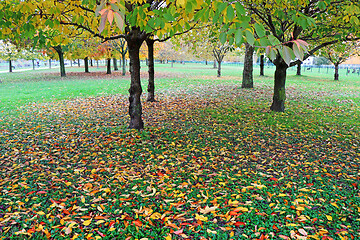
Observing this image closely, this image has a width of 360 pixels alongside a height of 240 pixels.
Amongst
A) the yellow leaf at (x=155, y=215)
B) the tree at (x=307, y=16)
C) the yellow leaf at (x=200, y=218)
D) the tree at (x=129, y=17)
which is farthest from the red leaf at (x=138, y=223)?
the tree at (x=307, y=16)

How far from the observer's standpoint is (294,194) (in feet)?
12.9

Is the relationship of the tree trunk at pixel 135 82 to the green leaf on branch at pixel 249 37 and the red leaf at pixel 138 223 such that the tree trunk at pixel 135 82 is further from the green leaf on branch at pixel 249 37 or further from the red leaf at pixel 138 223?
the green leaf on branch at pixel 249 37

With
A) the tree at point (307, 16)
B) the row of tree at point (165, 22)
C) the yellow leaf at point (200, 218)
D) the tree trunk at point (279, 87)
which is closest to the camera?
the row of tree at point (165, 22)

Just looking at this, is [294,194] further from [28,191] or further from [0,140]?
[0,140]

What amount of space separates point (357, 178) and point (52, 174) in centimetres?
567

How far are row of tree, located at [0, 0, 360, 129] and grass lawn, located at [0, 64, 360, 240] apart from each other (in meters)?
1.66

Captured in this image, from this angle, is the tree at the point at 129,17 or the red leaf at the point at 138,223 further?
the red leaf at the point at 138,223

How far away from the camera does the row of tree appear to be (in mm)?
2070

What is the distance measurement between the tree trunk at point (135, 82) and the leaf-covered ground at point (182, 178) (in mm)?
394

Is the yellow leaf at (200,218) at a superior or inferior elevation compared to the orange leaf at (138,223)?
superior

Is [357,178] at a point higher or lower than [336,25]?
lower

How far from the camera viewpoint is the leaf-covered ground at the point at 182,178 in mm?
3178

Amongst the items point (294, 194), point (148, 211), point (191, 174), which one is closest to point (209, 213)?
point (148, 211)

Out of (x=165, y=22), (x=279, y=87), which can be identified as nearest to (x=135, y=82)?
(x=165, y=22)
